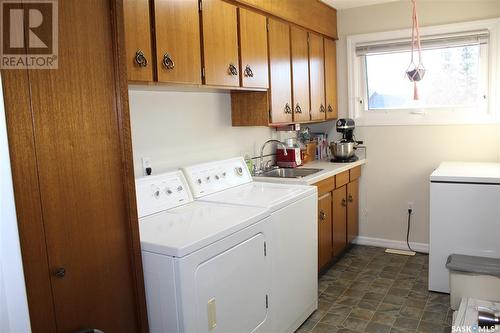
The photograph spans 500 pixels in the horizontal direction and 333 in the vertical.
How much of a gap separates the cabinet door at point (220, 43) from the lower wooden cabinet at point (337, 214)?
1157 millimetres

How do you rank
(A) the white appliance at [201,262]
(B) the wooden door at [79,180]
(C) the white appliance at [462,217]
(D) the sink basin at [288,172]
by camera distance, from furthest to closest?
(D) the sink basin at [288,172], (C) the white appliance at [462,217], (A) the white appliance at [201,262], (B) the wooden door at [79,180]

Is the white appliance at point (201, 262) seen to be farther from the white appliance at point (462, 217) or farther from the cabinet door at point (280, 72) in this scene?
the white appliance at point (462, 217)

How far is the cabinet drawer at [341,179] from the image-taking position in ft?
12.0

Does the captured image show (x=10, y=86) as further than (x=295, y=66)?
No

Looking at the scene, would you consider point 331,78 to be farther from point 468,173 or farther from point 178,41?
point 178,41

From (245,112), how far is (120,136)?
1.67 m

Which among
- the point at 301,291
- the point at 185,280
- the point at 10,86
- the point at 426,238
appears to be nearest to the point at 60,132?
the point at 10,86

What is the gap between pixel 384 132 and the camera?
4141mm

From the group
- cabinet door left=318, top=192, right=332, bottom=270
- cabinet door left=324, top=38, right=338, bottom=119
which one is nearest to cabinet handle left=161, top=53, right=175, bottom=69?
cabinet door left=318, top=192, right=332, bottom=270

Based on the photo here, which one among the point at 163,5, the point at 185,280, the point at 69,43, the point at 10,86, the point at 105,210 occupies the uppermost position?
the point at 163,5

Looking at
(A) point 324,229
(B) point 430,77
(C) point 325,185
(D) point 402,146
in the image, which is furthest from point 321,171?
(B) point 430,77

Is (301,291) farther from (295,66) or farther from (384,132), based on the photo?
(384,132)

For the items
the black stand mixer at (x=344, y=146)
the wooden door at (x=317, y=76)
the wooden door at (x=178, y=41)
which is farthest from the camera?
the black stand mixer at (x=344, y=146)

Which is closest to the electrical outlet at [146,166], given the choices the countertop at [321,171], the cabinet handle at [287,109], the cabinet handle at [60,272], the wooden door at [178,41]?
the wooden door at [178,41]
